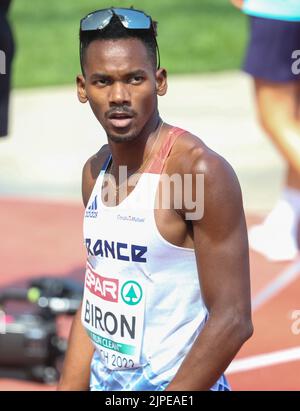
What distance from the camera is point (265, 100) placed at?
337 inches

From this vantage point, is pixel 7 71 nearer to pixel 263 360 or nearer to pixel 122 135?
pixel 263 360

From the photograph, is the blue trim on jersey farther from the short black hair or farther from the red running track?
the red running track

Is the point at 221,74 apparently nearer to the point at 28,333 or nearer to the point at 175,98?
the point at 175,98

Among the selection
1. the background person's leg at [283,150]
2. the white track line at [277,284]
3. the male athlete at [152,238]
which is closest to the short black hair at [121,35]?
the male athlete at [152,238]

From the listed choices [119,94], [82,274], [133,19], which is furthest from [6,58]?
[119,94]

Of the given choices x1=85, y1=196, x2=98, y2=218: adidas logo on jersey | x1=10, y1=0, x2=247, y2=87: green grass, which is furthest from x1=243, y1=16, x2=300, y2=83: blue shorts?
x1=10, y1=0, x2=247, y2=87: green grass

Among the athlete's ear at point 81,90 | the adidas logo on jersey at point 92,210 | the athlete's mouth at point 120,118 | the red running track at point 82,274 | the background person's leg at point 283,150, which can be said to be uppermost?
the athlete's ear at point 81,90

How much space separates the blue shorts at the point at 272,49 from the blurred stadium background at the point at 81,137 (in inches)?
48.0

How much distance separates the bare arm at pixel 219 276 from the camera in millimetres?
3016

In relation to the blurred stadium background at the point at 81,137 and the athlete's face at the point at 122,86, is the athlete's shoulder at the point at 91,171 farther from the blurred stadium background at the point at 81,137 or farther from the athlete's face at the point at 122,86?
the blurred stadium background at the point at 81,137

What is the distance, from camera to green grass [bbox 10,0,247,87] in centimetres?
1505

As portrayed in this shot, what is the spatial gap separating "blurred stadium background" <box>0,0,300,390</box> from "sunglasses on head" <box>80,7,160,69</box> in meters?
3.01

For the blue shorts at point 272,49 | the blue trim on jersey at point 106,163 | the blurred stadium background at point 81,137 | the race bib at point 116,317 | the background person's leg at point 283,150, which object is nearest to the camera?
the race bib at point 116,317
